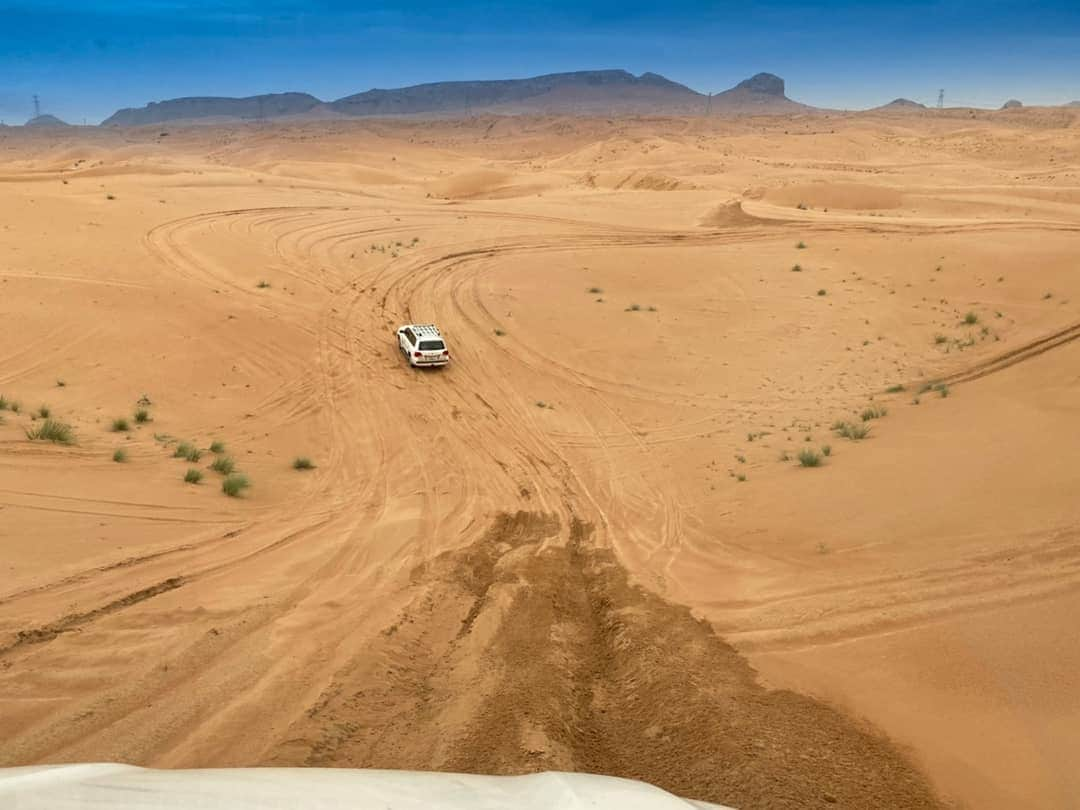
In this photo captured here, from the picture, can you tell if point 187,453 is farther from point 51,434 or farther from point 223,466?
point 51,434

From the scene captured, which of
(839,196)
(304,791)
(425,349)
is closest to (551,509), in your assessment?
(425,349)

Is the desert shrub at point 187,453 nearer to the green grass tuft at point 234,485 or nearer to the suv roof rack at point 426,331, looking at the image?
the green grass tuft at point 234,485

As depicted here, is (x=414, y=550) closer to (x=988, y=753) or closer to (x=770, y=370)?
(x=988, y=753)

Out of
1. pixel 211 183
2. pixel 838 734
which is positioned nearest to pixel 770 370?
pixel 838 734

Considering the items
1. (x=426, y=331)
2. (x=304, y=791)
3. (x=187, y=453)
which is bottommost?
(x=187, y=453)

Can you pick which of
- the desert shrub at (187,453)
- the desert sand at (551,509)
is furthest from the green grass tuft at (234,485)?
the desert shrub at (187,453)
